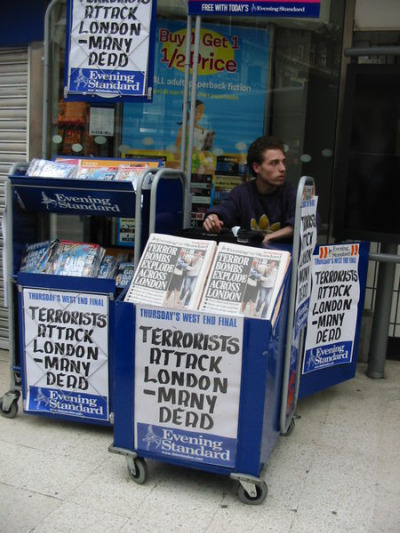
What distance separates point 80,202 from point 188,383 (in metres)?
1.48

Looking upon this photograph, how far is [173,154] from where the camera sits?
5.57 metres

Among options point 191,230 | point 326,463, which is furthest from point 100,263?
point 326,463

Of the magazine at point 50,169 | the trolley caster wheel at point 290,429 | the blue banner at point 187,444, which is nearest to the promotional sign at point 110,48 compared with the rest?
the magazine at point 50,169

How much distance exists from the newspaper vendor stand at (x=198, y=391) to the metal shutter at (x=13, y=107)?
284cm

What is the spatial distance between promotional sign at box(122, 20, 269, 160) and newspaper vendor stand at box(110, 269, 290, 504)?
2.54m

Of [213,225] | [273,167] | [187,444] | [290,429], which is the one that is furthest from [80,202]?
[290,429]

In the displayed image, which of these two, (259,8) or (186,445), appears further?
(259,8)

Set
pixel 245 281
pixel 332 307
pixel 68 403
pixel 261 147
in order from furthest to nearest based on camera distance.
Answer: pixel 332 307 → pixel 261 147 → pixel 68 403 → pixel 245 281

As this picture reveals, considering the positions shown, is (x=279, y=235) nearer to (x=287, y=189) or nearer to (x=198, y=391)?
(x=287, y=189)

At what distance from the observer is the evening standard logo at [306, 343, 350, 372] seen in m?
4.35

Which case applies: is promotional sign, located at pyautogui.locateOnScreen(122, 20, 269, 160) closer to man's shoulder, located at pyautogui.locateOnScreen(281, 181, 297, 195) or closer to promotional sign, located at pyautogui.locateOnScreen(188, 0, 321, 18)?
promotional sign, located at pyautogui.locateOnScreen(188, 0, 321, 18)

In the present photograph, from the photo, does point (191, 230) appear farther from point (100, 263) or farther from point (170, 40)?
point (170, 40)

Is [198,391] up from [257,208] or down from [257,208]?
down

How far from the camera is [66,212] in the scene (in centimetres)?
409
